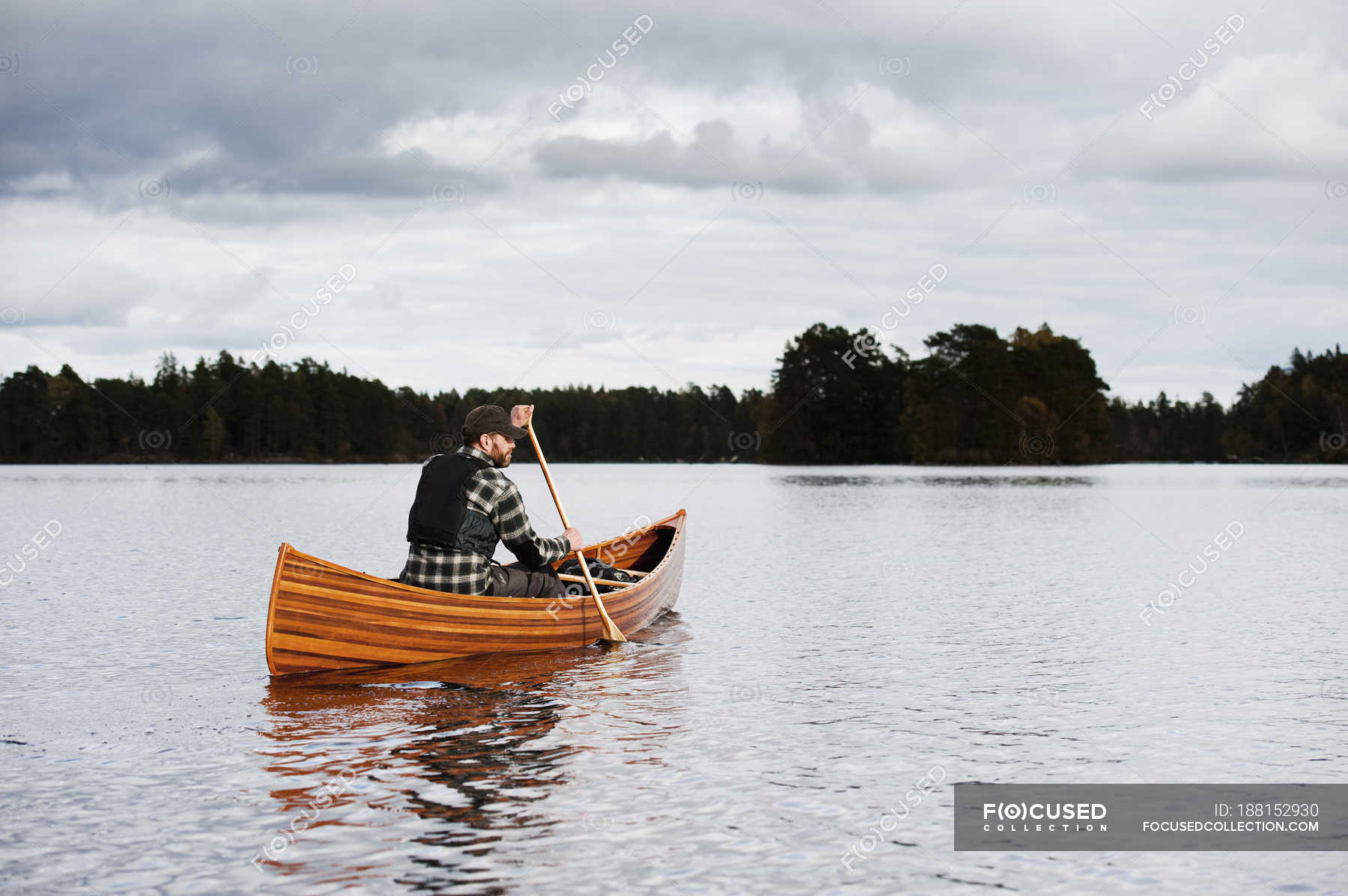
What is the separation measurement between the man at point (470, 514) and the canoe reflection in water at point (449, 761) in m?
0.97

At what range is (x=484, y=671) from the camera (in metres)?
11.8

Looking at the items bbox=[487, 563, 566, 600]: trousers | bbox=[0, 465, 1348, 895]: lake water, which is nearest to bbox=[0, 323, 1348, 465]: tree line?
bbox=[0, 465, 1348, 895]: lake water

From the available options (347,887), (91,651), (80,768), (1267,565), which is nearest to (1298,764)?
(347,887)

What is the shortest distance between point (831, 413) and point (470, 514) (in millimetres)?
115869

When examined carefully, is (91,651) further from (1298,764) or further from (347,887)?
(1298,764)

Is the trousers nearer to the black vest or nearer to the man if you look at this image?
the man

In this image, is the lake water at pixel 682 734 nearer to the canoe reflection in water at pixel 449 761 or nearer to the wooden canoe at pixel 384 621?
the canoe reflection in water at pixel 449 761

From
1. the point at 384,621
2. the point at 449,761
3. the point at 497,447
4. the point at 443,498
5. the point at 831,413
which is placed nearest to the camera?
the point at 449,761

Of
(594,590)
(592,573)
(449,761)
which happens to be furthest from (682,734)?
(592,573)

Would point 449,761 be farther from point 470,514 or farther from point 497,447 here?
point 497,447

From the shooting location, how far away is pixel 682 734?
920cm

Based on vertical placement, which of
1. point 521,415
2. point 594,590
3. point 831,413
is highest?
point 831,413

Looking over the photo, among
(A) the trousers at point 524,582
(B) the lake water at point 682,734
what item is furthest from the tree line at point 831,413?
(A) the trousers at point 524,582

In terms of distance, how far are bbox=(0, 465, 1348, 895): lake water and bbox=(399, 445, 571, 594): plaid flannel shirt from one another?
889mm
